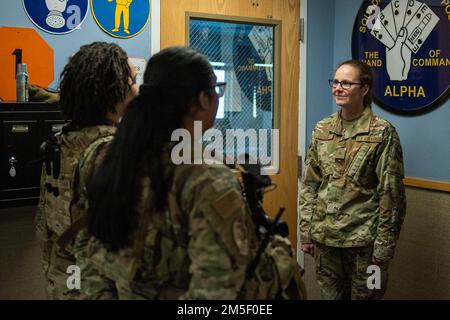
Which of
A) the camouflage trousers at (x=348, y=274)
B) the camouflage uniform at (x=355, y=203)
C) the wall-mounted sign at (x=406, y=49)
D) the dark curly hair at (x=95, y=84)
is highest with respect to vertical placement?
the wall-mounted sign at (x=406, y=49)

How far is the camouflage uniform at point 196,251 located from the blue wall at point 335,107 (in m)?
1.67

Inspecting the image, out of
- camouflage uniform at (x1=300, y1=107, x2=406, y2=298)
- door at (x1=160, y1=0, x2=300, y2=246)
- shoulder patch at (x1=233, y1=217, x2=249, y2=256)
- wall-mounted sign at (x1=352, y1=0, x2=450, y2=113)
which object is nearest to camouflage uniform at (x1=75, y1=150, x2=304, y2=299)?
shoulder patch at (x1=233, y1=217, x2=249, y2=256)

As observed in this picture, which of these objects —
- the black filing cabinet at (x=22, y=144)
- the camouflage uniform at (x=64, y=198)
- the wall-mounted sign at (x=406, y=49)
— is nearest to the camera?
the camouflage uniform at (x=64, y=198)

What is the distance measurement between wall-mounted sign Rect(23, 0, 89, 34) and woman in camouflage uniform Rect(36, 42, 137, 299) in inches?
33.1

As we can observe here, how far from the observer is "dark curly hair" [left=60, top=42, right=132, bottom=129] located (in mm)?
1564

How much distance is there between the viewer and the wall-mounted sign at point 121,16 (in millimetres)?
2441

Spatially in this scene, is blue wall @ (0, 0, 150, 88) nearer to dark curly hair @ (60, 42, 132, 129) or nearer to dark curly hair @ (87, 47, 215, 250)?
dark curly hair @ (60, 42, 132, 129)

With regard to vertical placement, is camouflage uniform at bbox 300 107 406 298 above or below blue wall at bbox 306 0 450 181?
below

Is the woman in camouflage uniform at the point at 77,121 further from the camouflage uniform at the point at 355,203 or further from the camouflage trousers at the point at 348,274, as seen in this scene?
the camouflage trousers at the point at 348,274

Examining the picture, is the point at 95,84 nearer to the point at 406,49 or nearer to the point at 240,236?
the point at 240,236

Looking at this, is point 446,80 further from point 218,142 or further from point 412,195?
point 218,142

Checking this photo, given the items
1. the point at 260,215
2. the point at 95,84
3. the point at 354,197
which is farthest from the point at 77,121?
the point at 354,197

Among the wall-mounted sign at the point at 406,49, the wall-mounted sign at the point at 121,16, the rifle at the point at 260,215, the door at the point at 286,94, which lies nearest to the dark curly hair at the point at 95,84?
the rifle at the point at 260,215

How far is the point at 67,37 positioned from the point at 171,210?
1692mm
